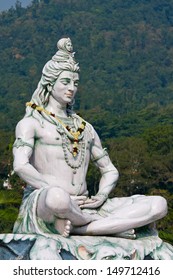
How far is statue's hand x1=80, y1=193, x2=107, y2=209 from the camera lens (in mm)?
12742

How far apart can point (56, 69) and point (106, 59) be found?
99.8 metres

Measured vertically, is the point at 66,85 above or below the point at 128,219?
above

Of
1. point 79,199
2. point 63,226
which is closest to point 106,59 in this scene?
point 79,199

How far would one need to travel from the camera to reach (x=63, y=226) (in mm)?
12156

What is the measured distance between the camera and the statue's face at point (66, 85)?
13086 mm

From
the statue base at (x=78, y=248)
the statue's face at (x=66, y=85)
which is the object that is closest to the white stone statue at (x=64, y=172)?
the statue's face at (x=66, y=85)

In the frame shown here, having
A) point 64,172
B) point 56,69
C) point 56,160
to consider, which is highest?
point 56,69

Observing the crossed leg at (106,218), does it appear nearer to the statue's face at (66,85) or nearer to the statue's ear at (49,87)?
the statue's face at (66,85)

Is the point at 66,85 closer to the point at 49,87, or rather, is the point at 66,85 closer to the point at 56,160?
the point at 49,87

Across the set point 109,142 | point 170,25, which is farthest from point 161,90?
point 109,142

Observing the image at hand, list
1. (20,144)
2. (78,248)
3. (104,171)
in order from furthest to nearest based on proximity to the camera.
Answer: (104,171) < (20,144) < (78,248)

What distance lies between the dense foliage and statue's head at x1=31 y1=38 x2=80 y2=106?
40553 mm

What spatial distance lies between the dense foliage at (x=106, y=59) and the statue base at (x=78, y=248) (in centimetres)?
4125
